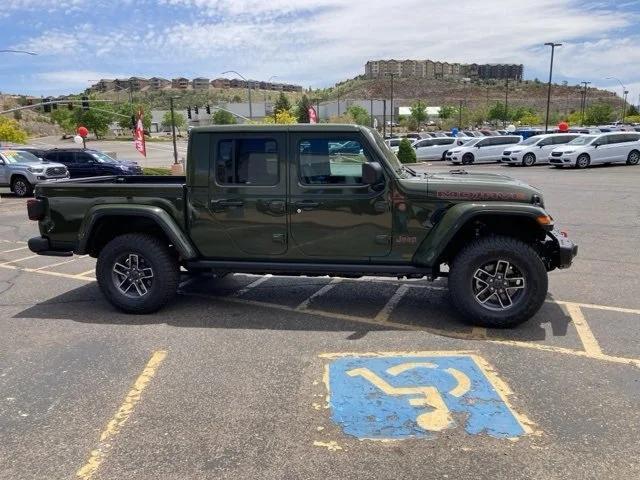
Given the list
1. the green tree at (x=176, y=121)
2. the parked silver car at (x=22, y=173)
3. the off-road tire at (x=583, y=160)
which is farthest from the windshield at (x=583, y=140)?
the green tree at (x=176, y=121)

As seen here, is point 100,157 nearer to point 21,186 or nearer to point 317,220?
point 21,186

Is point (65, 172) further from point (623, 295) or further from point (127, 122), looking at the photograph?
point (127, 122)

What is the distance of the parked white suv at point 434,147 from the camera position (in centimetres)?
3612

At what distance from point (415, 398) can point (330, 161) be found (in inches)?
96.0

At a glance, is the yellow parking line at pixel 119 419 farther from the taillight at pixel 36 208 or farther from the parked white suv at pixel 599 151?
the parked white suv at pixel 599 151

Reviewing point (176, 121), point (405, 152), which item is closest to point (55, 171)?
point (405, 152)

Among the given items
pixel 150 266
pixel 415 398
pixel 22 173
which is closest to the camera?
pixel 415 398

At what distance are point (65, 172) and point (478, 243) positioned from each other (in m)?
19.4

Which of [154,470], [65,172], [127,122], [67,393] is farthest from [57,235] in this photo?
[127,122]

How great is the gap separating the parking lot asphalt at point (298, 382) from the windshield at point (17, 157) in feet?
49.4

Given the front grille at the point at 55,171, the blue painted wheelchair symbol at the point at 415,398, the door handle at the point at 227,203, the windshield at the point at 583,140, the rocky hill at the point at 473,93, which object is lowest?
the blue painted wheelchair symbol at the point at 415,398

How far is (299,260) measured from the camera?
5.40m

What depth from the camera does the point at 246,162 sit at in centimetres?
536

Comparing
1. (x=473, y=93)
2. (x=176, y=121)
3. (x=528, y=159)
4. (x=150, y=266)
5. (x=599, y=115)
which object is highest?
(x=473, y=93)
